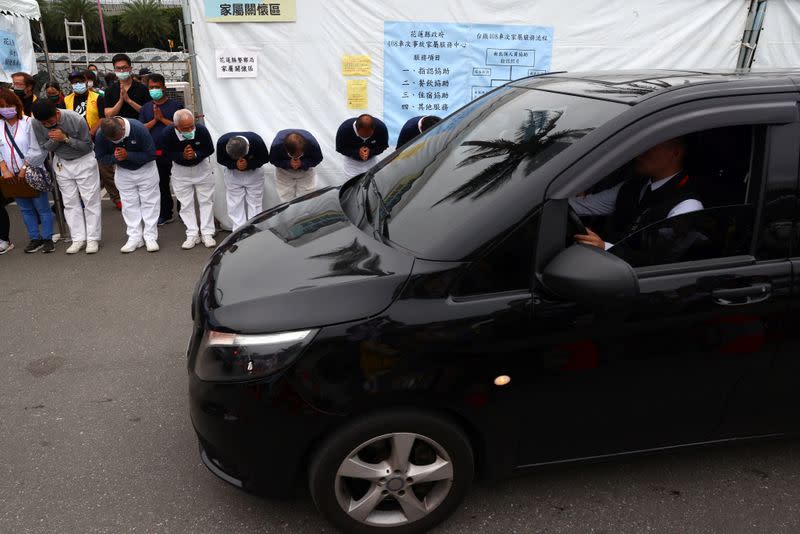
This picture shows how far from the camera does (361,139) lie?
6141mm

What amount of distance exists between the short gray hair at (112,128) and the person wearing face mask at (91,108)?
5.83 feet

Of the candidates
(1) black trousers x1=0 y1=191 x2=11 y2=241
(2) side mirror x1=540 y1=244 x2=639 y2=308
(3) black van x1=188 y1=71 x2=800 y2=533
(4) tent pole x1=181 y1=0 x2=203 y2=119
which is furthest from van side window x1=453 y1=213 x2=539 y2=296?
(1) black trousers x1=0 y1=191 x2=11 y2=241

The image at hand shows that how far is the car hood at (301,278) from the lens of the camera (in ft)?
6.79

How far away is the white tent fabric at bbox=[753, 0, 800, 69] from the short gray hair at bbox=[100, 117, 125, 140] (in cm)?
722

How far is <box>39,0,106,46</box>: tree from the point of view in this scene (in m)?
46.3

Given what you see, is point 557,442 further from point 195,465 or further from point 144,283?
point 144,283

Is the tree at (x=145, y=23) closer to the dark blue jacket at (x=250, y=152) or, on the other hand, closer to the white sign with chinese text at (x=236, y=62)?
the white sign with chinese text at (x=236, y=62)

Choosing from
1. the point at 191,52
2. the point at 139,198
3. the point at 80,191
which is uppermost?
the point at 191,52

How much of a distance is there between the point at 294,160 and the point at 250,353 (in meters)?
4.23

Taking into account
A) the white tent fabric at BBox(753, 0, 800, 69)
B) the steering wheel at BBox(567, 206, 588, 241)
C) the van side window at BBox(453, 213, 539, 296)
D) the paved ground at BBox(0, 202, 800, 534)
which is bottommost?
the paved ground at BBox(0, 202, 800, 534)

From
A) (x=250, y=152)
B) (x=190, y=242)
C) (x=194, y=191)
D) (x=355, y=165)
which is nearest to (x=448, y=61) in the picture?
(x=355, y=165)

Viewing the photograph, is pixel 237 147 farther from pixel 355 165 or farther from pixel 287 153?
pixel 355 165

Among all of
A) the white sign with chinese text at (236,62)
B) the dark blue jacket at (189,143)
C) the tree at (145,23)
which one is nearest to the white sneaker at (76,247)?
the dark blue jacket at (189,143)

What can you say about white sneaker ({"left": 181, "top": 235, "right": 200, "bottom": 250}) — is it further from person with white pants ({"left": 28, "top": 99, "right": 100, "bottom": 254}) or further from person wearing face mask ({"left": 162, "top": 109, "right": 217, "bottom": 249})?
person with white pants ({"left": 28, "top": 99, "right": 100, "bottom": 254})
